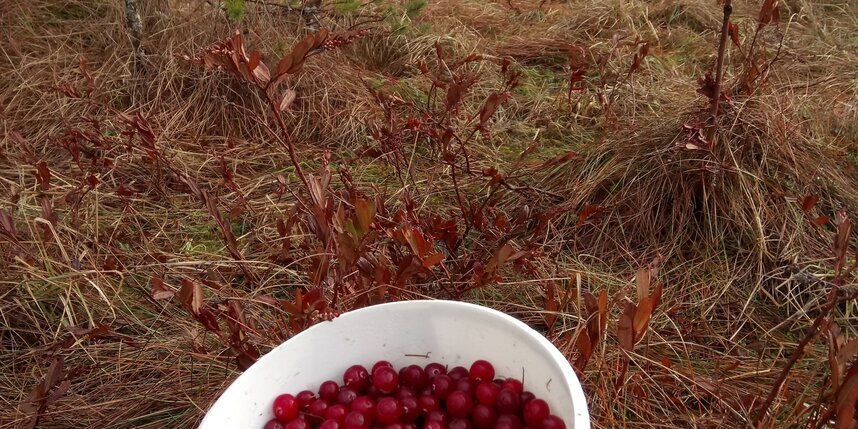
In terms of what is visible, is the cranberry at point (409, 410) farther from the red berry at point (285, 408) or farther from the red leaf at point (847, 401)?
the red leaf at point (847, 401)

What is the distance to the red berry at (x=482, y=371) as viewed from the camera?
41.9 inches

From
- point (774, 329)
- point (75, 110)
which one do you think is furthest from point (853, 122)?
point (75, 110)

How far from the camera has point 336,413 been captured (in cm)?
102

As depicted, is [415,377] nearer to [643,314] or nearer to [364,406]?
[364,406]

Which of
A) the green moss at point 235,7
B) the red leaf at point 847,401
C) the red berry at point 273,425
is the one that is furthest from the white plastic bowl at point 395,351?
the green moss at point 235,7

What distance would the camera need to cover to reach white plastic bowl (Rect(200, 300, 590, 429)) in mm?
977

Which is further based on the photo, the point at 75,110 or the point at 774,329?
the point at 75,110

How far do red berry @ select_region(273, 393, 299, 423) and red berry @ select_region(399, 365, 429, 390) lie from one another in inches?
7.6

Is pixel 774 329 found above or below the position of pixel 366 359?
below

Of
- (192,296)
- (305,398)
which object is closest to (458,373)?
(305,398)

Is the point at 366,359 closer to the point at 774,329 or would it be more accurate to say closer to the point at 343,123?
the point at 774,329

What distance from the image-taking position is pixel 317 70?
9.93 ft

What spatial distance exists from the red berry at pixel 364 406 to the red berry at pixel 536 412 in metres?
0.25

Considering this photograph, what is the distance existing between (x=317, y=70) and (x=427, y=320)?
2.17 metres
